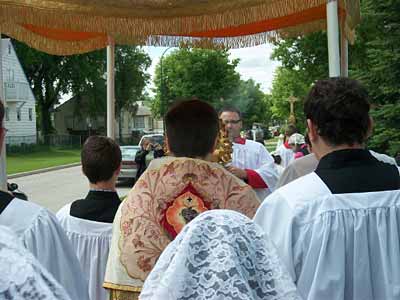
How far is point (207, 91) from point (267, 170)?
28.7 metres

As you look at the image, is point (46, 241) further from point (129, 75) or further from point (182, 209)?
point (129, 75)

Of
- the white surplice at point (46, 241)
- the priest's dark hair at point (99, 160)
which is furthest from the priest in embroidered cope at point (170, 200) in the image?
the priest's dark hair at point (99, 160)

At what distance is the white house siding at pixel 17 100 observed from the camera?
49.2 metres

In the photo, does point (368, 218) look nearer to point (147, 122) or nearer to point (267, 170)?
point (267, 170)

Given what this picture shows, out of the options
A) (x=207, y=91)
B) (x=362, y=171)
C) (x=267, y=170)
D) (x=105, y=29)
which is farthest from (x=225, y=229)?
(x=207, y=91)

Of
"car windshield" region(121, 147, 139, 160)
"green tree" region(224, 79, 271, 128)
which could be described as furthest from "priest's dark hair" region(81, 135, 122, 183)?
"green tree" region(224, 79, 271, 128)

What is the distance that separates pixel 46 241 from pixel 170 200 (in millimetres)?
585

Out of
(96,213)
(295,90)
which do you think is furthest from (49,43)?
(295,90)

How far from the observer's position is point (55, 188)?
21750 millimetres

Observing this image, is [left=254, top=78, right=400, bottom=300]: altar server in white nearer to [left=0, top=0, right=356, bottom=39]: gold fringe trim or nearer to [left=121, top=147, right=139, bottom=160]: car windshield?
[left=0, top=0, right=356, bottom=39]: gold fringe trim

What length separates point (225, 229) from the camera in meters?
1.33

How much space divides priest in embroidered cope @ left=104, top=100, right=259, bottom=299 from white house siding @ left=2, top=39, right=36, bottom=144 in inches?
1830

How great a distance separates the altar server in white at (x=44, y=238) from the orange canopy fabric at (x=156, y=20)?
1.70m

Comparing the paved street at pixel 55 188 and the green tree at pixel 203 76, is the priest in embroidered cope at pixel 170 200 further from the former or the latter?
the green tree at pixel 203 76
